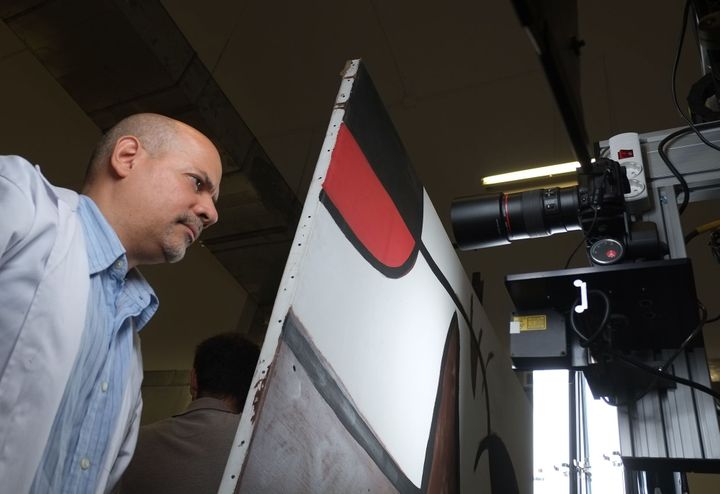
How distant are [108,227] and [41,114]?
118 inches

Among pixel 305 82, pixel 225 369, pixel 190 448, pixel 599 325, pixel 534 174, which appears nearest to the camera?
pixel 599 325

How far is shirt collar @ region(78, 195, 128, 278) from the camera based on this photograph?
2.58 ft

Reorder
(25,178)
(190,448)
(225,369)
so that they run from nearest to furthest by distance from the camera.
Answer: (25,178) < (190,448) < (225,369)

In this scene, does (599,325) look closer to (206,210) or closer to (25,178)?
(206,210)

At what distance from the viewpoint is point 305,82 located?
2.99m

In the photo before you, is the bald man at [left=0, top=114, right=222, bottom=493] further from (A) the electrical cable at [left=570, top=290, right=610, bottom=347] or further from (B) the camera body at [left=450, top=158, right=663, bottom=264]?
(A) the electrical cable at [left=570, top=290, right=610, bottom=347]

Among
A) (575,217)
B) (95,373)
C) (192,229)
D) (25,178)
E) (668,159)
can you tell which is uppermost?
(668,159)

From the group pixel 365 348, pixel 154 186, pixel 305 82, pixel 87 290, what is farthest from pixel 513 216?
pixel 305 82

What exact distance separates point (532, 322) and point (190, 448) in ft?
2.79

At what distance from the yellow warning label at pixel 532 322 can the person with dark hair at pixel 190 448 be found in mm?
738

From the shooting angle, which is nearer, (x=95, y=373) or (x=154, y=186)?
(x=95, y=373)

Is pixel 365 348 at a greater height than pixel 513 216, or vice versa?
pixel 513 216

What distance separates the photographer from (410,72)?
9.31 feet

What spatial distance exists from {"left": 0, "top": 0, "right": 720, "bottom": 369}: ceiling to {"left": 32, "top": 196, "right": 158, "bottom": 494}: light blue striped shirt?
1962 millimetres
